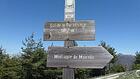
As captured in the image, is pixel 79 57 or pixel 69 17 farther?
pixel 69 17

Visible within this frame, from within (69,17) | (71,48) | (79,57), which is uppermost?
(69,17)

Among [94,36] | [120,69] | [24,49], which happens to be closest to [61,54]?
[94,36]

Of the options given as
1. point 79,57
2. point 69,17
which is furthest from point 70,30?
point 79,57

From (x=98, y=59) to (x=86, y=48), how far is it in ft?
1.13

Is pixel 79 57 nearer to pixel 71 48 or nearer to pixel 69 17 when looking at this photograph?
pixel 71 48

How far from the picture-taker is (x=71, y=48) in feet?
20.1

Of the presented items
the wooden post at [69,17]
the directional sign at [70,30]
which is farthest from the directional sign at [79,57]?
the directional sign at [70,30]

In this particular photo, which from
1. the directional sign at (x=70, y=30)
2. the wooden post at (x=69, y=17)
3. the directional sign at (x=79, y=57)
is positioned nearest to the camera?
the directional sign at (x=79, y=57)

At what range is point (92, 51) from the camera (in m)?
5.96

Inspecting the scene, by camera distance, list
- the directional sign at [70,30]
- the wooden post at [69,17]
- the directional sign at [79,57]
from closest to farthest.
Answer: the directional sign at [79,57] → the directional sign at [70,30] → the wooden post at [69,17]

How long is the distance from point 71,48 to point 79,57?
0.27m

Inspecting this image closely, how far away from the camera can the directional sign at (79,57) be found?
19.3ft

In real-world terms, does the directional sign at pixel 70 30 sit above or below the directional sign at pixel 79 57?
above

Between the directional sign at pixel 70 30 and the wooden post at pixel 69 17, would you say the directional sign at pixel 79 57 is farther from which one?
the directional sign at pixel 70 30
